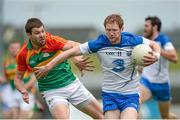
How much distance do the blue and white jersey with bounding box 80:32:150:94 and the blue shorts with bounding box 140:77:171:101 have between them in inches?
129

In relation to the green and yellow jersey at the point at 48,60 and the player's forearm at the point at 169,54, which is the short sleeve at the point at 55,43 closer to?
the green and yellow jersey at the point at 48,60

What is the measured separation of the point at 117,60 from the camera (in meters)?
11.0

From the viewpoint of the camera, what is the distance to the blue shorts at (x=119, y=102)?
1122 cm

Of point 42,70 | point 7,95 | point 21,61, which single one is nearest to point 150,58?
point 42,70

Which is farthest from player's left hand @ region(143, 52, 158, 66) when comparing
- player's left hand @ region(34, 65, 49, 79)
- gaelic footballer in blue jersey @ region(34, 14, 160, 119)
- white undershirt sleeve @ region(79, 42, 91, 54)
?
player's left hand @ region(34, 65, 49, 79)

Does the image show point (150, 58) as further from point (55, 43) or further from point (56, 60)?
point (55, 43)

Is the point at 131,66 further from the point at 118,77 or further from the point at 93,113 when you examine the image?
the point at 93,113

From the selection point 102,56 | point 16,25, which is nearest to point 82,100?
point 102,56

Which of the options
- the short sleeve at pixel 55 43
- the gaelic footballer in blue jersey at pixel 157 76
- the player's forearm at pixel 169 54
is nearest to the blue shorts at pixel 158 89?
the gaelic footballer in blue jersey at pixel 157 76

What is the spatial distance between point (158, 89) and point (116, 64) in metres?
3.73

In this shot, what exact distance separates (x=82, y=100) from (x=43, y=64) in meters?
0.92

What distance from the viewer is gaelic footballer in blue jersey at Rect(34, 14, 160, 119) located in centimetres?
1087

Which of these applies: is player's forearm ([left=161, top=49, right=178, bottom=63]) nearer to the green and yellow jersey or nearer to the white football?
the green and yellow jersey

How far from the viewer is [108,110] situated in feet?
36.9
